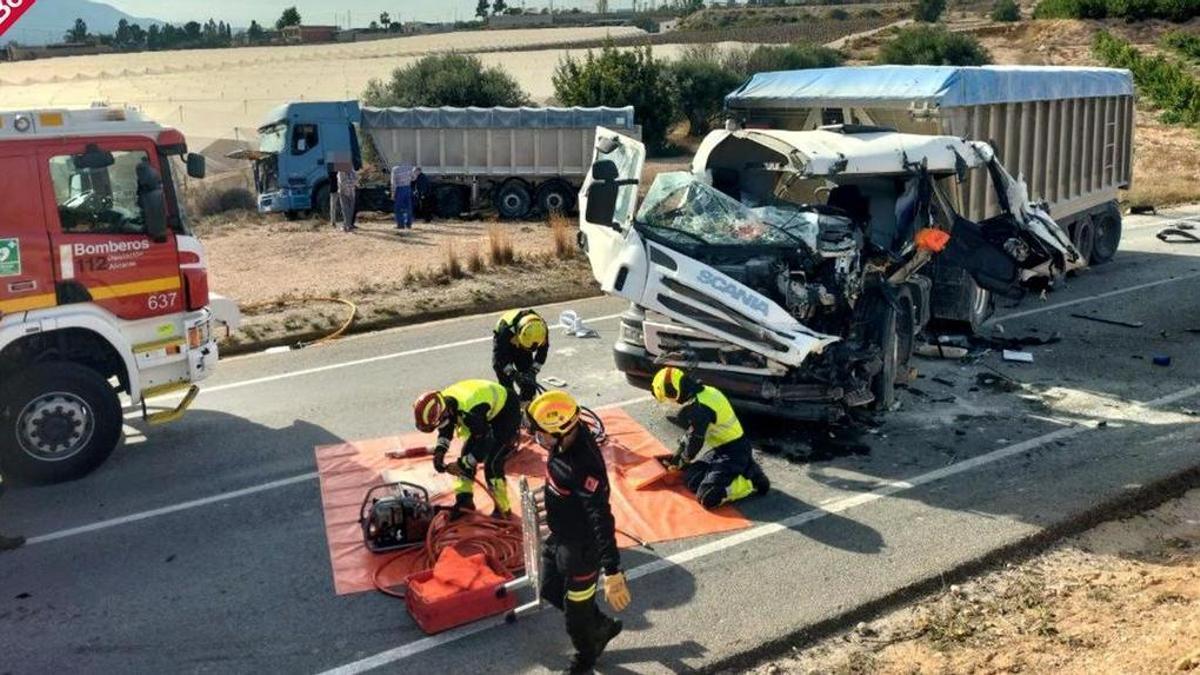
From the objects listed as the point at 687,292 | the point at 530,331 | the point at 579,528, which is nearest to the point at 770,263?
the point at 687,292

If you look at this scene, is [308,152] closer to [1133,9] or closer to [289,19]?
[1133,9]

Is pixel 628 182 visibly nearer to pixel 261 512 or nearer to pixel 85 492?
pixel 261 512

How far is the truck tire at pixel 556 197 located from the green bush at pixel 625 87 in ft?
34.3

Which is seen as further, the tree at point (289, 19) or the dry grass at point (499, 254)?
the tree at point (289, 19)

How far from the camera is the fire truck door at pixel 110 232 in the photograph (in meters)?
7.85

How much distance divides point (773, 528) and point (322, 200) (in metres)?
19.2

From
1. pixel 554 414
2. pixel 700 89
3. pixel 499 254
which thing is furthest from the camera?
pixel 700 89

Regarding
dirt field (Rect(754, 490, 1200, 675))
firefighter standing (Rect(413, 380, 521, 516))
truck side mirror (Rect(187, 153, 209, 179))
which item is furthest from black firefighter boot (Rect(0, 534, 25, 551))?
dirt field (Rect(754, 490, 1200, 675))

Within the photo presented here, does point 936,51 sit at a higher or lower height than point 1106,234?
higher

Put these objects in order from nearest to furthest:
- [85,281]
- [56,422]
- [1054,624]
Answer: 1. [1054,624]
2. [56,422]
3. [85,281]

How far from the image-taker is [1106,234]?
16.7 metres

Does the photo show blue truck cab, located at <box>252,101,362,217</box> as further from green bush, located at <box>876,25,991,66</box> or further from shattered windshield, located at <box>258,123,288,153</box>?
green bush, located at <box>876,25,991,66</box>

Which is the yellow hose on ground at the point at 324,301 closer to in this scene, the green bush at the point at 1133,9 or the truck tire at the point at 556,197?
the truck tire at the point at 556,197

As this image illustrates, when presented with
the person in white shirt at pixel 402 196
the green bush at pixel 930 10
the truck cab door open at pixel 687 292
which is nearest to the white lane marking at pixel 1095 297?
the truck cab door open at pixel 687 292
